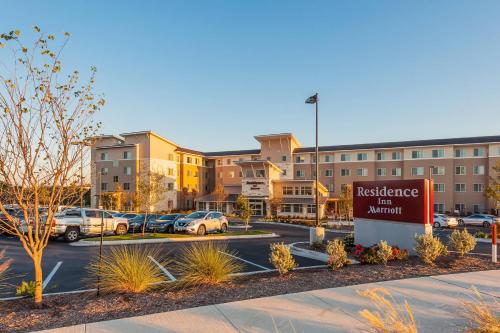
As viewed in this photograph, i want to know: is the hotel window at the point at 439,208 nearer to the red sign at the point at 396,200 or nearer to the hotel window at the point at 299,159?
the hotel window at the point at 299,159

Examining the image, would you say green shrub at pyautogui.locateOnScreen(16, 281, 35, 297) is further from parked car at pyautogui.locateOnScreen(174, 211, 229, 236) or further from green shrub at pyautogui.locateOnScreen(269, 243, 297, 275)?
parked car at pyautogui.locateOnScreen(174, 211, 229, 236)

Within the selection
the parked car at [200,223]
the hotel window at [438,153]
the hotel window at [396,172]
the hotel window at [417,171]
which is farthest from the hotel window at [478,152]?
the parked car at [200,223]

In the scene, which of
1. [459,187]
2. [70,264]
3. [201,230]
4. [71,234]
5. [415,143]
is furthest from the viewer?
[415,143]

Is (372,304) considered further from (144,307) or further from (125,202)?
(125,202)

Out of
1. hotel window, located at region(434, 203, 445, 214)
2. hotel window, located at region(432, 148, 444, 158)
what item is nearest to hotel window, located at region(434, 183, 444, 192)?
hotel window, located at region(434, 203, 445, 214)

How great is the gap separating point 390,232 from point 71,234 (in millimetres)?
16310

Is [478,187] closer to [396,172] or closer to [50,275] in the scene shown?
[396,172]

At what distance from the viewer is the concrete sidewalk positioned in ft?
15.6

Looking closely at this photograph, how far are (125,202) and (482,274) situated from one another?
44.5 m

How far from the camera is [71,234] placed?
17406mm

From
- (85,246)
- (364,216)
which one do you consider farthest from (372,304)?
(85,246)

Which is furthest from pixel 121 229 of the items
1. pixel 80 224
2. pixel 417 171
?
pixel 417 171

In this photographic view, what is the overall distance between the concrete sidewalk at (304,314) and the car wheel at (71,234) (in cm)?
1440

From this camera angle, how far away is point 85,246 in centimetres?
1559
